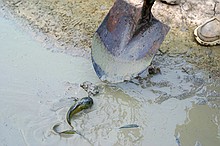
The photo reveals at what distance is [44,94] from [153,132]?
3.27ft

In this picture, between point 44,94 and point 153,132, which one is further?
point 44,94

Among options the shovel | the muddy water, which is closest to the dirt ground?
the muddy water

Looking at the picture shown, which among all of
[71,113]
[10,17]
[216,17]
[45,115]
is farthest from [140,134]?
[10,17]

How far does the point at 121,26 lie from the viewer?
3.42m

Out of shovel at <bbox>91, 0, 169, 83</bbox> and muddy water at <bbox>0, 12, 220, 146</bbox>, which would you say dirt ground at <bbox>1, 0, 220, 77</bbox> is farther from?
shovel at <bbox>91, 0, 169, 83</bbox>

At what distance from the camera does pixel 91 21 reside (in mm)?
4223

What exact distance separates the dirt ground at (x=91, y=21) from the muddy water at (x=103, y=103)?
163 millimetres

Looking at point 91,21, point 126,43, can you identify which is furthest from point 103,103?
point 91,21

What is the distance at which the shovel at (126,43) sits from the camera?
3.38m

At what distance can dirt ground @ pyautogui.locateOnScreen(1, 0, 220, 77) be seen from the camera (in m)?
Answer: 3.92

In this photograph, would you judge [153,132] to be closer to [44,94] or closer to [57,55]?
[44,94]

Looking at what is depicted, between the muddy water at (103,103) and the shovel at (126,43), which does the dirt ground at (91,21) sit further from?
the shovel at (126,43)

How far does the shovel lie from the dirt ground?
428mm

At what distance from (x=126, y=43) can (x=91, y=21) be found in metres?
0.92
